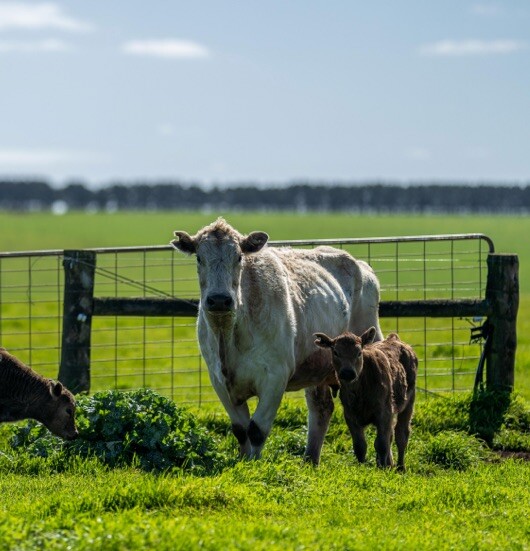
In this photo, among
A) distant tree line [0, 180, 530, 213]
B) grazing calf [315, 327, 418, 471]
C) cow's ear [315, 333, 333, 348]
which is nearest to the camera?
grazing calf [315, 327, 418, 471]

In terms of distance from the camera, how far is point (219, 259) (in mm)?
10797

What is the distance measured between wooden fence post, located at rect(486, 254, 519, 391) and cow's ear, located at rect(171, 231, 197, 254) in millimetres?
5391

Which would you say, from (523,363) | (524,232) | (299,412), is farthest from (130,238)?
(299,412)

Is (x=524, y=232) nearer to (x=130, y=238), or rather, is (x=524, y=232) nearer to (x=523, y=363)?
(x=130, y=238)

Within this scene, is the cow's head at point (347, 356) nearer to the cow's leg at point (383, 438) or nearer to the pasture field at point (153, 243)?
the cow's leg at point (383, 438)

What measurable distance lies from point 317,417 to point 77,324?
3441 millimetres

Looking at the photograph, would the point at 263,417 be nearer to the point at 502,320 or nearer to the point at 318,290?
the point at 318,290

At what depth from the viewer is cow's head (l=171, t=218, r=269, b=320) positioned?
10.6m

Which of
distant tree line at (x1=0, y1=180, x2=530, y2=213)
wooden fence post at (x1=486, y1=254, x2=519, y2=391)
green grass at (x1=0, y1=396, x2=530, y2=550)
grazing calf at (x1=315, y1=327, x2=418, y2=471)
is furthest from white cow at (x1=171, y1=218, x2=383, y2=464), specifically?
distant tree line at (x1=0, y1=180, x2=530, y2=213)

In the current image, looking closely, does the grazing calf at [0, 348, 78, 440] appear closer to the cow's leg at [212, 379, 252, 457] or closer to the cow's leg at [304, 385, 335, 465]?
the cow's leg at [212, 379, 252, 457]

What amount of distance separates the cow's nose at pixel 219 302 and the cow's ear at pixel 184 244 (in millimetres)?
702

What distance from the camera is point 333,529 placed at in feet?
26.9

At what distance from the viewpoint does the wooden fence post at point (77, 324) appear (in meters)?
14.3

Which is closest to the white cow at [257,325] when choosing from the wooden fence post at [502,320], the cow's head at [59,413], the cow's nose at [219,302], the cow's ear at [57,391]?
the cow's nose at [219,302]
